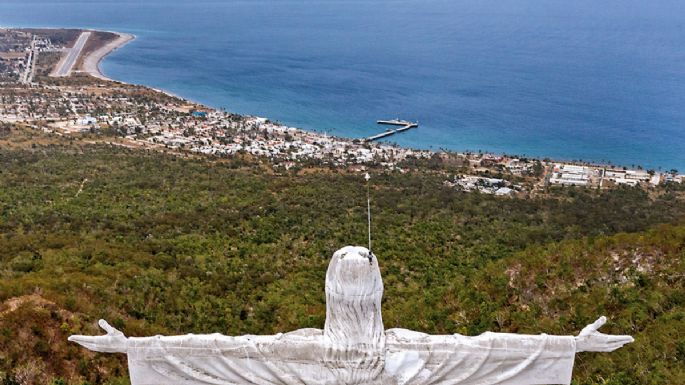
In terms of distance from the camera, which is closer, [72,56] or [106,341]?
[106,341]

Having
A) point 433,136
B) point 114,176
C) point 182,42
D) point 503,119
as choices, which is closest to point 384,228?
point 114,176

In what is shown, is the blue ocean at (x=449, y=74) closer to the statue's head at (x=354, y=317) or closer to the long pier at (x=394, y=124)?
the long pier at (x=394, y=124)

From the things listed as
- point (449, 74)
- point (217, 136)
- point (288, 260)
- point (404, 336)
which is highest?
point (449, 74)

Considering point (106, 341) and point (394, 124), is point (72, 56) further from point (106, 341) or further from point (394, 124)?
point (106, 341)

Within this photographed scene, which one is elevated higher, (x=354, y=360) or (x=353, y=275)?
(x=353, y=275)

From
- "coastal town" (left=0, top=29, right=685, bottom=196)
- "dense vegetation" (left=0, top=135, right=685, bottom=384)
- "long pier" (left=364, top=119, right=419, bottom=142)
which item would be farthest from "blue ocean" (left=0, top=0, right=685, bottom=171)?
"dense vegetation" (left=0, top=135, right=685, bottom=384)

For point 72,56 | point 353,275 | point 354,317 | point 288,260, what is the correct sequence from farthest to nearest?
point 72,56
point 288,260
point 354,317
point 353,275

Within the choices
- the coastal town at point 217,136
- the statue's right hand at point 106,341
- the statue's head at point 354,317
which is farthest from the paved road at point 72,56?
the statue's head at point 354,317

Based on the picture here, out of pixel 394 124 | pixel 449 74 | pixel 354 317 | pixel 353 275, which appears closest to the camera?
pixel 353 275

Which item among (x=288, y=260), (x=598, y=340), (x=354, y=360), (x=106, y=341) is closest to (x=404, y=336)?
(x=354, y=360)
